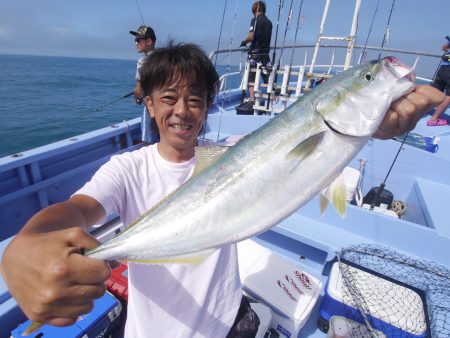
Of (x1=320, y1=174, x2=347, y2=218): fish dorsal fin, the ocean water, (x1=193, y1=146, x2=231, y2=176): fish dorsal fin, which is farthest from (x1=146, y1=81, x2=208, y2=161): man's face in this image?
the ocean water

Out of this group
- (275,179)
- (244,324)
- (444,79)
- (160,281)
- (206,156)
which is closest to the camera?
(275,179)

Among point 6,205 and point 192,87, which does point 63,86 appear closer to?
point 6,205

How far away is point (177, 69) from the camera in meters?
1.97

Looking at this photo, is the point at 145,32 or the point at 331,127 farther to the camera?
the point at 145,32

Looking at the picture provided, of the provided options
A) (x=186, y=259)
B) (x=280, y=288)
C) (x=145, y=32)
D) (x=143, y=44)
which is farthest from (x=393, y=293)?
(x=145, y=32)

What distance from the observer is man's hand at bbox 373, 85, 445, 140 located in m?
1.43

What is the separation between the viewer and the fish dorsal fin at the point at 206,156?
5.19ft

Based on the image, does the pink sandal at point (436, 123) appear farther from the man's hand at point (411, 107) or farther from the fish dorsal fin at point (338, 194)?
the fish dorsal fin at point (338, 194)

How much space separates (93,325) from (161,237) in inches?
61.1

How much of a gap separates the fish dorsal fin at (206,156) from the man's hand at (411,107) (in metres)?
0.94

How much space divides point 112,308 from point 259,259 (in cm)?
156

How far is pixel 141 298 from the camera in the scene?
1823mm

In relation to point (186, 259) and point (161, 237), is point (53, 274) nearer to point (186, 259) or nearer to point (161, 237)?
point (161, 237)

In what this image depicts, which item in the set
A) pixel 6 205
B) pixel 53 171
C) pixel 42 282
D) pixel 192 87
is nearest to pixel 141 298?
pixel 42 282
